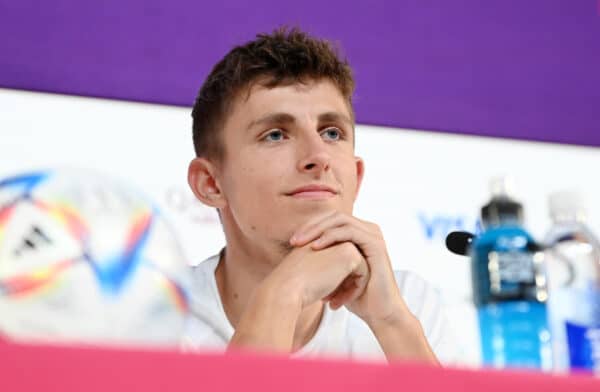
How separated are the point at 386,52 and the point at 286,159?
0.73 metres

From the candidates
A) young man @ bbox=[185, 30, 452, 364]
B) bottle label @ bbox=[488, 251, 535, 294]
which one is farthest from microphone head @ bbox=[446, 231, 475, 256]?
bottle label @ bbox=[488, 251, 535, 294]

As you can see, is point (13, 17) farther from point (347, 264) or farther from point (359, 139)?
point (347, 264)

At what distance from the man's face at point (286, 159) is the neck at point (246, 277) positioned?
3cm

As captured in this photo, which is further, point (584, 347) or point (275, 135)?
point (275, 135)

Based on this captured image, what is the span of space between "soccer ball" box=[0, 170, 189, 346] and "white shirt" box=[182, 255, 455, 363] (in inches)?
24.9

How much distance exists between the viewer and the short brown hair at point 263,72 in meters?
1.41

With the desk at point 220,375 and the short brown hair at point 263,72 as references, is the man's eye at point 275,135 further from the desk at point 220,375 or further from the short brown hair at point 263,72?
the desk at point 220,375

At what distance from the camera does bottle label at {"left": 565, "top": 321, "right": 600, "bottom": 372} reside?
2.41 ft

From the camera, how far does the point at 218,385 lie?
0.45 meters

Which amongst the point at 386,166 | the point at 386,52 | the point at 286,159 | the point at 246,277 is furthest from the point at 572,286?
the point at 386,52

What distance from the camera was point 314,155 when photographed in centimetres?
125

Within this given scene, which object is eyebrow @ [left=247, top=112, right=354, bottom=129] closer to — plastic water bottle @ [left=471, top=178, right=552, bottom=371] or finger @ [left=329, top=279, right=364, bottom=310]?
finger @ [left=329, top=279, right=364, bottom=310]

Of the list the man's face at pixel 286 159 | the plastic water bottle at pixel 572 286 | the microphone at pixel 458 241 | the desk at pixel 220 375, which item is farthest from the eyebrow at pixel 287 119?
the desk at pixel 220 375

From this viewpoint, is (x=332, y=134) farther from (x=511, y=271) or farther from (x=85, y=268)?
(x=85, y=268)
